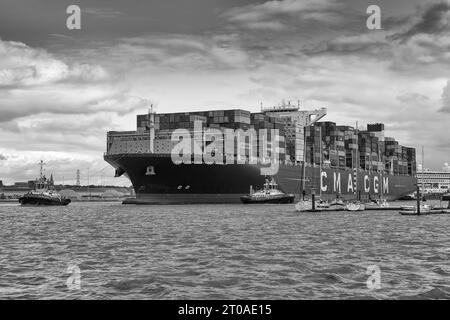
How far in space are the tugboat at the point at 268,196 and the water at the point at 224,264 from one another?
147 feet

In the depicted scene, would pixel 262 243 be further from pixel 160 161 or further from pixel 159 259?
pixel 160 161

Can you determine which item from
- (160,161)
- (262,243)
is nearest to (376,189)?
(160,161)

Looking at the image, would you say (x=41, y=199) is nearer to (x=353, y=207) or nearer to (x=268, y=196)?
(x=268, y=196)

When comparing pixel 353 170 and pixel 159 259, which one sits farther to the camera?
pixel 353 170

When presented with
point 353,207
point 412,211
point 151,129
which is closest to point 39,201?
point 151,129

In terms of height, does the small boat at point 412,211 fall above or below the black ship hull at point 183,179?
below

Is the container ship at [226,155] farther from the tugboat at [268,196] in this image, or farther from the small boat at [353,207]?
the small boat at [353,207]

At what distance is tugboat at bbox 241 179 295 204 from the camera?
80.9 m

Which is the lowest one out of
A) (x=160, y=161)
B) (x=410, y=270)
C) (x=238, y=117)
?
(x=410, y=270)

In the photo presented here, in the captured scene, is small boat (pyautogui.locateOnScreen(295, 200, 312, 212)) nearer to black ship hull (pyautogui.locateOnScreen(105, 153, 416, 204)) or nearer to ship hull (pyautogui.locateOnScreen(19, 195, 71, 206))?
black ship hull (pyautogui.locateOnScreen(105, 153, 416, 204))

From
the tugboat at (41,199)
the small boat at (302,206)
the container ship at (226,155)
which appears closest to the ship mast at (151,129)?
the container ship at (226,155)

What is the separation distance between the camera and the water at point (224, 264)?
16.3 m
